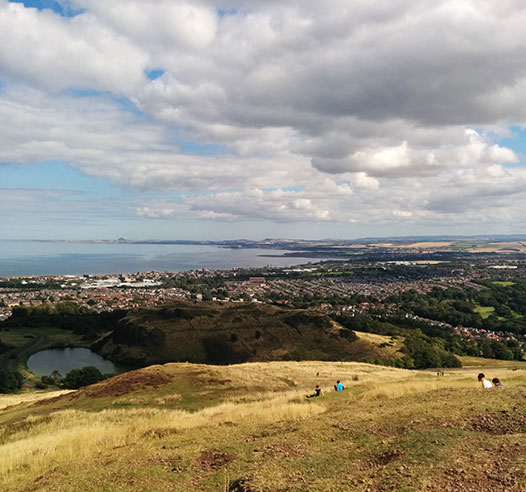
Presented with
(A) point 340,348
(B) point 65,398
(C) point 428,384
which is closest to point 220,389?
(B) point 65,398

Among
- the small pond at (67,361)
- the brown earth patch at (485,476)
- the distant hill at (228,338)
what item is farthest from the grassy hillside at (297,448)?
the small pond at (67,361)

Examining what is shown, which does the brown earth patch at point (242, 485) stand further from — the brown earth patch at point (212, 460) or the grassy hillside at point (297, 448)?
the brown earth patch at point (212, 460)

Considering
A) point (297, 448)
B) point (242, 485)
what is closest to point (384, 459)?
point (297, 448)

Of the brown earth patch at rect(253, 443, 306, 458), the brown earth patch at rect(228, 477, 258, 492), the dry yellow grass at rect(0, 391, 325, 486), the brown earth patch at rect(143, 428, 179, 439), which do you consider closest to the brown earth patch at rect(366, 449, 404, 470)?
the brown earth patch at rect(253, 443, 306, 458)

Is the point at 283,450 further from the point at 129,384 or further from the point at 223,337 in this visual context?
the point at 223,337

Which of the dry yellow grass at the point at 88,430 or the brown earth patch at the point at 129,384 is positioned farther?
the brown earth patch at the point at 129,384

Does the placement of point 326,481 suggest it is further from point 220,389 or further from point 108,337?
point 108,337
